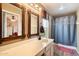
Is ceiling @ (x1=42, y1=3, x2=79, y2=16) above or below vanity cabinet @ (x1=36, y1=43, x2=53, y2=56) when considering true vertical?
above

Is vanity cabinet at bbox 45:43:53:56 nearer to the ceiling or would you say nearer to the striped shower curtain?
the striped shower curtain

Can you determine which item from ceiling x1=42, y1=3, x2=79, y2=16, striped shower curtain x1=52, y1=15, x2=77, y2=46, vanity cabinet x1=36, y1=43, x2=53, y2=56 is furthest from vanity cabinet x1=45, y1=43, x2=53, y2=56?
ceiling x1=42, y1=3, x2=79, y2=16

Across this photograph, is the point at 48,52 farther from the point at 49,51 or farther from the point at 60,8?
the point at 60,8

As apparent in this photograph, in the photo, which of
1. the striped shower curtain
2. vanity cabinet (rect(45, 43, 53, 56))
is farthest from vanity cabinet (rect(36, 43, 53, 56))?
the striped shower curtain

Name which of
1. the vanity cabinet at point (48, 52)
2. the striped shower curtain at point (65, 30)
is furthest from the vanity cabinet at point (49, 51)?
the striped shower curtain at point (65, 30)

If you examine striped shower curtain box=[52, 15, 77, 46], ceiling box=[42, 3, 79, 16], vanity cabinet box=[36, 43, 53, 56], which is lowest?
vanity cabinet box=[36, 43, 53, 56]

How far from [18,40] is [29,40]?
0.31m

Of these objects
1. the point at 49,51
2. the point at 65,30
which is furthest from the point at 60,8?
the point at 49,51

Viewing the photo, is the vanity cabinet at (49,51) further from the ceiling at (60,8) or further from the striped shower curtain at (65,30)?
the ceiling at (60,8)

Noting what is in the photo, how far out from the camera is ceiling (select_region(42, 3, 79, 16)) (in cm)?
134

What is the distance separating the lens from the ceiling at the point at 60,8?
1343 mm

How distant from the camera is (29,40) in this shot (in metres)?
1.80

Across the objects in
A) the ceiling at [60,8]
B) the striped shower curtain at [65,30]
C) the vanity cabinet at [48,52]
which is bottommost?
the vanity cabinet at [48,52]

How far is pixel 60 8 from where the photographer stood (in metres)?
1.43
